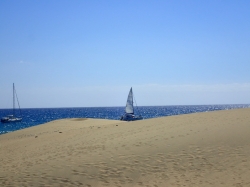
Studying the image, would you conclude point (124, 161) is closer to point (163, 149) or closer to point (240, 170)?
point (163, 149)

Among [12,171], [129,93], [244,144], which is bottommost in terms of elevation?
[12,171]

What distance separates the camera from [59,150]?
52.7 ft

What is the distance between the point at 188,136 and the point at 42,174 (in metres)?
6.99

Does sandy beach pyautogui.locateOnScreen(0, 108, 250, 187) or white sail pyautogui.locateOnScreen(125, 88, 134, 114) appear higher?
white sail pyautogui.locateOnScreen(125, 88, 134, 114)

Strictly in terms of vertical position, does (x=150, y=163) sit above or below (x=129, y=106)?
below

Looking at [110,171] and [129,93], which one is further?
[129,93]

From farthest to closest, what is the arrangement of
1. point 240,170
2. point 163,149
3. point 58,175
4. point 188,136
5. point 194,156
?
point 188,136
point 163,149
point 194,156
point 58,175
point 240,170

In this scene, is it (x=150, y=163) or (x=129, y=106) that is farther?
(x=129, y=106)

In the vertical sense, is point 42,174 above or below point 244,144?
below

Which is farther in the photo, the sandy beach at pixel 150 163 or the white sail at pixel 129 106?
the white sail at pixel 129 106

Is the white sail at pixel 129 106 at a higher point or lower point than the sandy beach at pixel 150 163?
higher

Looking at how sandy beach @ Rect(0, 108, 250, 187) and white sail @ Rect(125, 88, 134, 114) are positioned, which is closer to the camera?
sandy beach @ Rect(0, 108, 250, 187)

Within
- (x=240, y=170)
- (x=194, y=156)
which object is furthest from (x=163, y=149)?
(x=240, y=170)

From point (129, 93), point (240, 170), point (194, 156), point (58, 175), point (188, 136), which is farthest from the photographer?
point (129, 93)
